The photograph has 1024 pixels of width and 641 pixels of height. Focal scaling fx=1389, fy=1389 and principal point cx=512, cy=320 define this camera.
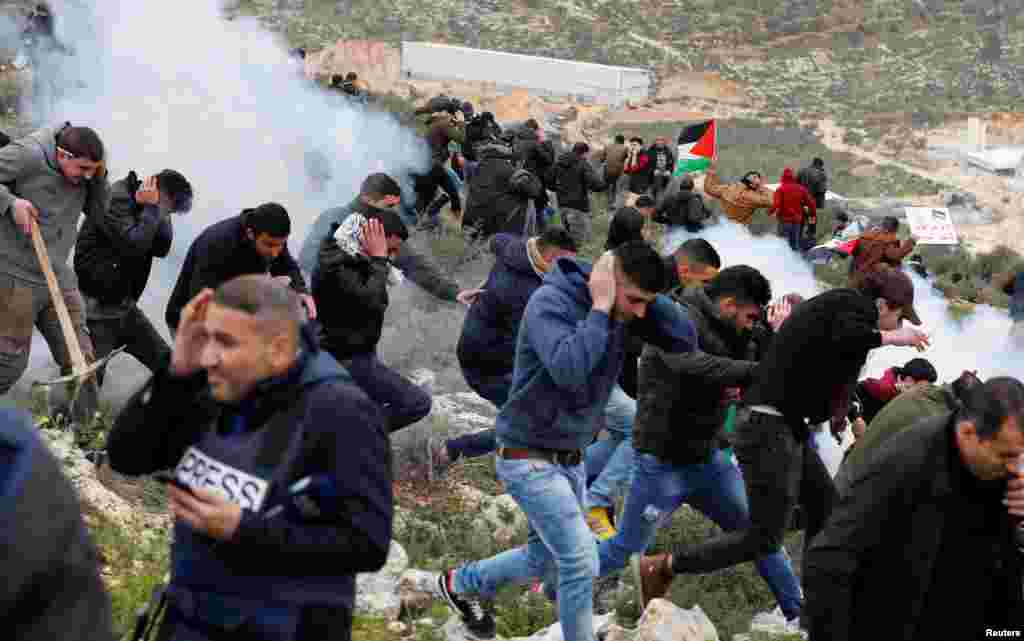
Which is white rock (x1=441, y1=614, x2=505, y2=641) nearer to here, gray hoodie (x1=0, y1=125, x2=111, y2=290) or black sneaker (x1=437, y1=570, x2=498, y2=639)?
black sneaker (x1=437, y1=570, x2=498, y2=639)

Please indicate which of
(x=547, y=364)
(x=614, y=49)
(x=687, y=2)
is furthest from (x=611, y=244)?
(x=687, y=2)

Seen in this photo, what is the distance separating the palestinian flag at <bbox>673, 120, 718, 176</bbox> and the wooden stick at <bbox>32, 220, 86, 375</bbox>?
10.4 m

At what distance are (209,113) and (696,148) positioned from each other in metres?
5.63

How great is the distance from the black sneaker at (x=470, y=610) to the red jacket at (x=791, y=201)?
1034cm

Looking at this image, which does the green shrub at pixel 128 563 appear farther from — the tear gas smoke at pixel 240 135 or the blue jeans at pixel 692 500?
the tear gas smoke at pixel 240 135

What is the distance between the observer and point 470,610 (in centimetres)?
527

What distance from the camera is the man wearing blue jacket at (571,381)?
175 inches

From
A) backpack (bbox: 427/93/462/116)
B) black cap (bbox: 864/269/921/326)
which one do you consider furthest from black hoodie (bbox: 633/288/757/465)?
backpack (bbox: 427/93/462/116)

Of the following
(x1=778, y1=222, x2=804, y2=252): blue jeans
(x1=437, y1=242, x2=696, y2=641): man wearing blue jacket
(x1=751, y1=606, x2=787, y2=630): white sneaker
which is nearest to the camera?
(x1=437, y1=242, x2=696, y2=641): man wearing blue jacket

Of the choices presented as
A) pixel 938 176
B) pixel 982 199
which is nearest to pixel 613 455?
pixel 982 199

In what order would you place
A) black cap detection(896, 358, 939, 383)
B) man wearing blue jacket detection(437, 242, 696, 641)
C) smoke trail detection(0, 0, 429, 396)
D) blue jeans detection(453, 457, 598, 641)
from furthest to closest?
smoke trail detection(0, 0, 429, 396), black cap detection(896, 358, 939, 383), blue jeans detection(453, 457, 598, 641), man wearing blue jacket detection(437, 242, 696, 641)

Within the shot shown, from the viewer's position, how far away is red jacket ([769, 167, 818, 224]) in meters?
14.9

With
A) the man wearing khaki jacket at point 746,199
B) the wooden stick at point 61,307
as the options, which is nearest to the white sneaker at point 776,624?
the wooden stick at point 61,307

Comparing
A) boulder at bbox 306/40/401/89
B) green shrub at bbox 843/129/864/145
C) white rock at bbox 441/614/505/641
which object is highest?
white rock at bbox 441/614/505/641
